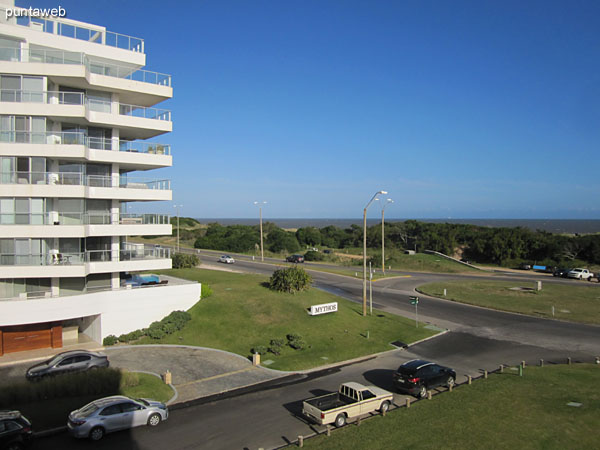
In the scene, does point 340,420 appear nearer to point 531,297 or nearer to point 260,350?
point 260,350

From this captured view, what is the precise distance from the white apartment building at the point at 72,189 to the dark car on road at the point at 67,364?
4717 millimetres

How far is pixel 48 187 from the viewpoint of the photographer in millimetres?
28406

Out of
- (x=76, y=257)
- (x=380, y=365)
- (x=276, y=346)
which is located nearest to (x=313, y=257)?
(x=276, y=346)

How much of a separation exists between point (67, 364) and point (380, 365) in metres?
18.2

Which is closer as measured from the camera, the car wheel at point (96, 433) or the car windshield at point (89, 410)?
the car wheel at point (96, 433)

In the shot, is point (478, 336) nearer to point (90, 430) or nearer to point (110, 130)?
point (90, 430)

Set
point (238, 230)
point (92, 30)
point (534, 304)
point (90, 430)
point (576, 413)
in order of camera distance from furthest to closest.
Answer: point (238, 230)
point (534, 304)
point (92, 30)
point (576, 413)
point (90, 430)

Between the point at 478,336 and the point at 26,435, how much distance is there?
3041 centimetres

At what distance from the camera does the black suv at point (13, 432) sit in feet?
50.7

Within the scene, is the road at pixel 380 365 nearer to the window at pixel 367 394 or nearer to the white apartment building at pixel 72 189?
the window at pixel 367 394

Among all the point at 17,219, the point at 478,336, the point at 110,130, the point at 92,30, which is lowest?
the point at 478,336

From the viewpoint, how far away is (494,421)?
1914 cm


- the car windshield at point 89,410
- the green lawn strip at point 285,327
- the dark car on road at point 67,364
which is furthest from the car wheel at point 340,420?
the dark car on road at point 67,364

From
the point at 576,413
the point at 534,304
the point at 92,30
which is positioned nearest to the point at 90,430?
the point at 576,413
